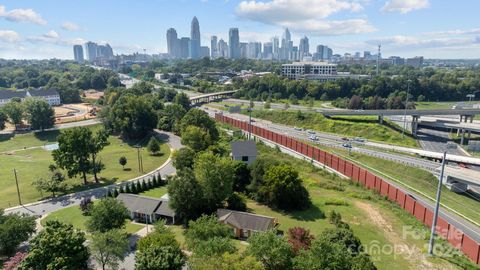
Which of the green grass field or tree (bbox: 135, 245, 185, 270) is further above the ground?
tree (bbox: 135, 245, 185, 270)

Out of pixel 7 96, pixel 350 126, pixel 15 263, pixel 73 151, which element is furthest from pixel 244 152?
pixel 7 96

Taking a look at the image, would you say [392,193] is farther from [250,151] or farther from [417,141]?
[417,141]

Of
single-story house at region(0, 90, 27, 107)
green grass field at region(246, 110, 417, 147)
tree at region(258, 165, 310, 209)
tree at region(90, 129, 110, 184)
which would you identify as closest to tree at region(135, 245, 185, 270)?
tree at region(258, 165, 310, 209)

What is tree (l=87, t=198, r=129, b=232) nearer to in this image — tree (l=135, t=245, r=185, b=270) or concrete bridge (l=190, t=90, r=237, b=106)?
tree (l=135, t=245, r=185, b=270)

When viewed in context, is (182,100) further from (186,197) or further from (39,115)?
(186,197)

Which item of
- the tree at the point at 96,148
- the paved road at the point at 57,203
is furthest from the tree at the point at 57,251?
the tree at the point at 96,148
